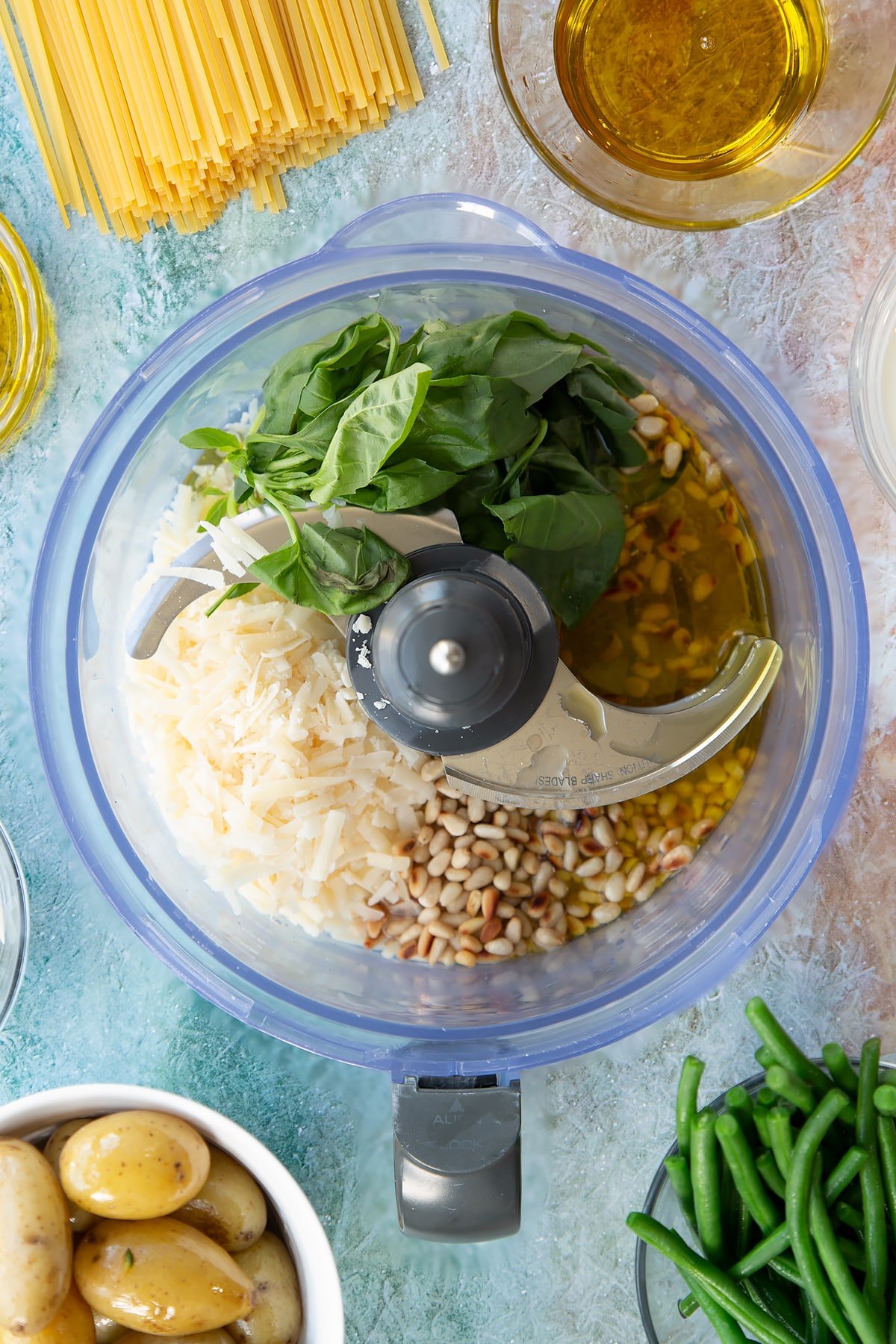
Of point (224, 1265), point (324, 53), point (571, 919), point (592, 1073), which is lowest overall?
point (224, 1265)

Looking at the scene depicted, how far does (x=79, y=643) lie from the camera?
0.97m

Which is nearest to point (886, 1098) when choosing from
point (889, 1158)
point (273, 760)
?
point (889, 1158)

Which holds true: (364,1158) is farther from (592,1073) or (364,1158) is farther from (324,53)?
(324,53)

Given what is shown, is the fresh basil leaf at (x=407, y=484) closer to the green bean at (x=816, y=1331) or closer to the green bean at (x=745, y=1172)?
the green bean at (x=745, y=1172)

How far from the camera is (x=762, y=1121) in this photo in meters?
0.88

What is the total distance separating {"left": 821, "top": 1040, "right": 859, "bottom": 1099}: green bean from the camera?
2.89 feet

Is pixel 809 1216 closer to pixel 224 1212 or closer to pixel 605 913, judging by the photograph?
pixel 605 913

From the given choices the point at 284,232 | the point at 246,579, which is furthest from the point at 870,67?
the point at 246,579

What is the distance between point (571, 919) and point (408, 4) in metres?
0.87

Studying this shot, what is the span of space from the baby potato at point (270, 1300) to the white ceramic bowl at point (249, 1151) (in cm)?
2

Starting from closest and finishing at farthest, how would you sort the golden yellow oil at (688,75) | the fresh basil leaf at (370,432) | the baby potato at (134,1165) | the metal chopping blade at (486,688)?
1. the fresh basil leaf at (370,432)
2. the metal chopping blade at (486,688)
3. the baby potato at (134,1165)
4. the golden yellow oil at (688,75)

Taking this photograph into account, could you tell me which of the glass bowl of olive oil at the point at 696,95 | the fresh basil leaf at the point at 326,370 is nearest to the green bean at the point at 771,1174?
the fresh basil leaf at the point at 326,370

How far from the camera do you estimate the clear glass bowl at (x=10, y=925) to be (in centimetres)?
106

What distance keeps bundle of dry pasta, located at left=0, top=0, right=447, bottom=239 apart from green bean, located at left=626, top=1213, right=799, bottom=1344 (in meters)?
0.98
